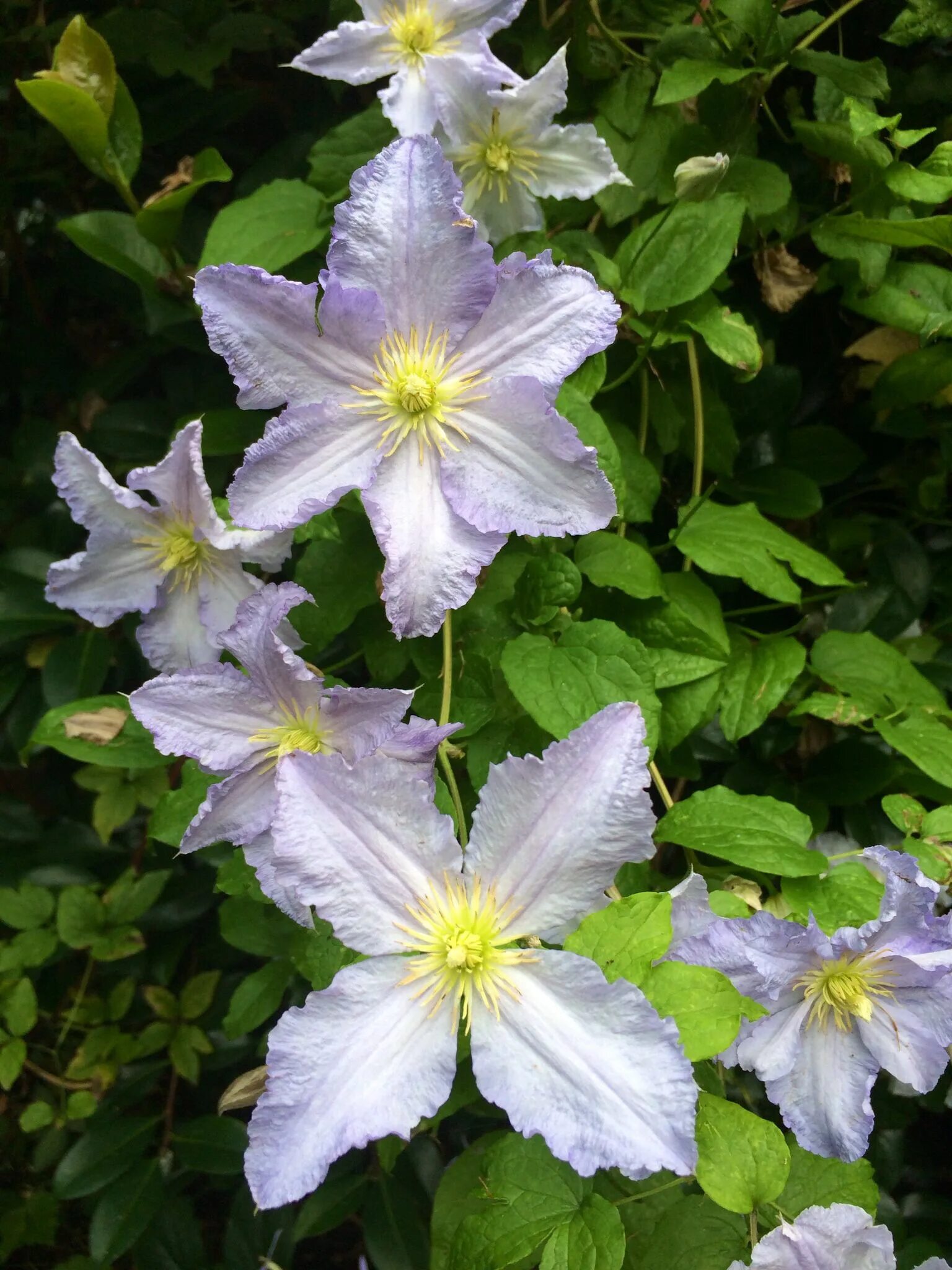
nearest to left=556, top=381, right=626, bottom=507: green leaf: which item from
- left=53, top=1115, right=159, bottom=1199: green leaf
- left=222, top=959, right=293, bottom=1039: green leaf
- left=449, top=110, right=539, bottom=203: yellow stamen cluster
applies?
left=449, top=110, right=539, bottom=203: yellow stamen cluster

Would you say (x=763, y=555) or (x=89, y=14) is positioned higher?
(x=89, y=14)

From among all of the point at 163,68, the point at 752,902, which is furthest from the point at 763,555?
the point at 163,68

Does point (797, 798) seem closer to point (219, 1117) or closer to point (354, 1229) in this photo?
point (219, 1117)

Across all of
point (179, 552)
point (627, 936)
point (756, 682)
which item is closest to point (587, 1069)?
point (627, 936)

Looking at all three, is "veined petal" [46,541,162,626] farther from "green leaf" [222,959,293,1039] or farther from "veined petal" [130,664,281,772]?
"green leaf" [222,959,293,1039]

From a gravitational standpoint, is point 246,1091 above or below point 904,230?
below

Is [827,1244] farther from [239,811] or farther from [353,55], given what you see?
[353,55]
